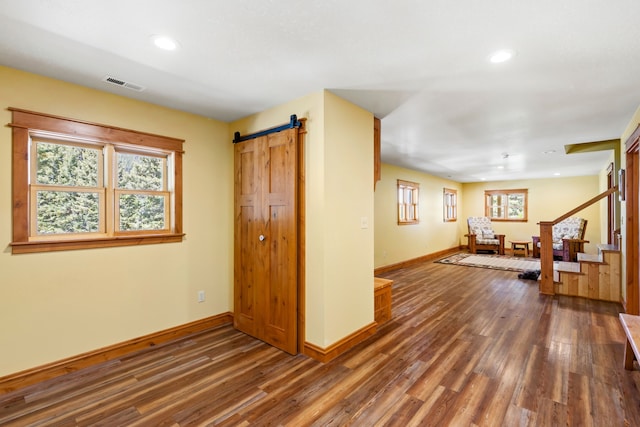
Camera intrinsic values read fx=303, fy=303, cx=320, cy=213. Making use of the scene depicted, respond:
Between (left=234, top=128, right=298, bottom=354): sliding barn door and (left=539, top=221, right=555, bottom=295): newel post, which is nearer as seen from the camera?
(left=234, top=128, right=298, bottom=354): sliding barn door

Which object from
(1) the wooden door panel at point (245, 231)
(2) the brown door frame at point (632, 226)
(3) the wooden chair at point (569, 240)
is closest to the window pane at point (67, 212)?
(1) the wooden door panel at point (245, 231)

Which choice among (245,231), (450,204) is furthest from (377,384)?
(450,204)

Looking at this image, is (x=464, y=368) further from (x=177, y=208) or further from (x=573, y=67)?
(x=177, y=208)

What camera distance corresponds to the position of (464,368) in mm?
2551

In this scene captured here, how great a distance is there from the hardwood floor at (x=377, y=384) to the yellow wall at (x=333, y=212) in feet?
1.19

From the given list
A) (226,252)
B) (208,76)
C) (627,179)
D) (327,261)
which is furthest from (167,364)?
(627,179)

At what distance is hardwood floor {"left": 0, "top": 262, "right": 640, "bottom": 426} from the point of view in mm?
1960

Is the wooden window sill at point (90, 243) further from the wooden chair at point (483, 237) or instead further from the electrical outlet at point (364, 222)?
the wooden chair at point (483, 237)

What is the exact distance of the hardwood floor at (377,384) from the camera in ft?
6.43

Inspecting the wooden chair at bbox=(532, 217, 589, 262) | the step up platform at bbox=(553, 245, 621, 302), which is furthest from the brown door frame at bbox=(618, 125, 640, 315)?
the wooden chair at bbox=(532, 217, 589, 262)

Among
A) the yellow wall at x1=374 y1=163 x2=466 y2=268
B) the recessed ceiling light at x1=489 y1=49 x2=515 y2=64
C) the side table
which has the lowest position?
the side table

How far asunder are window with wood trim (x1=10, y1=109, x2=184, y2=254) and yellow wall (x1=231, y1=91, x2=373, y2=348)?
52.5 inches

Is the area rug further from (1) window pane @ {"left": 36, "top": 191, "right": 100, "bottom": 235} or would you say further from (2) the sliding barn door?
(1) window pane @ {"left": 36, "top": 191, "right": 100, "bottom": 235}

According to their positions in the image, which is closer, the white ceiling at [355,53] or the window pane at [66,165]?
the white ceiling at [355,53]
